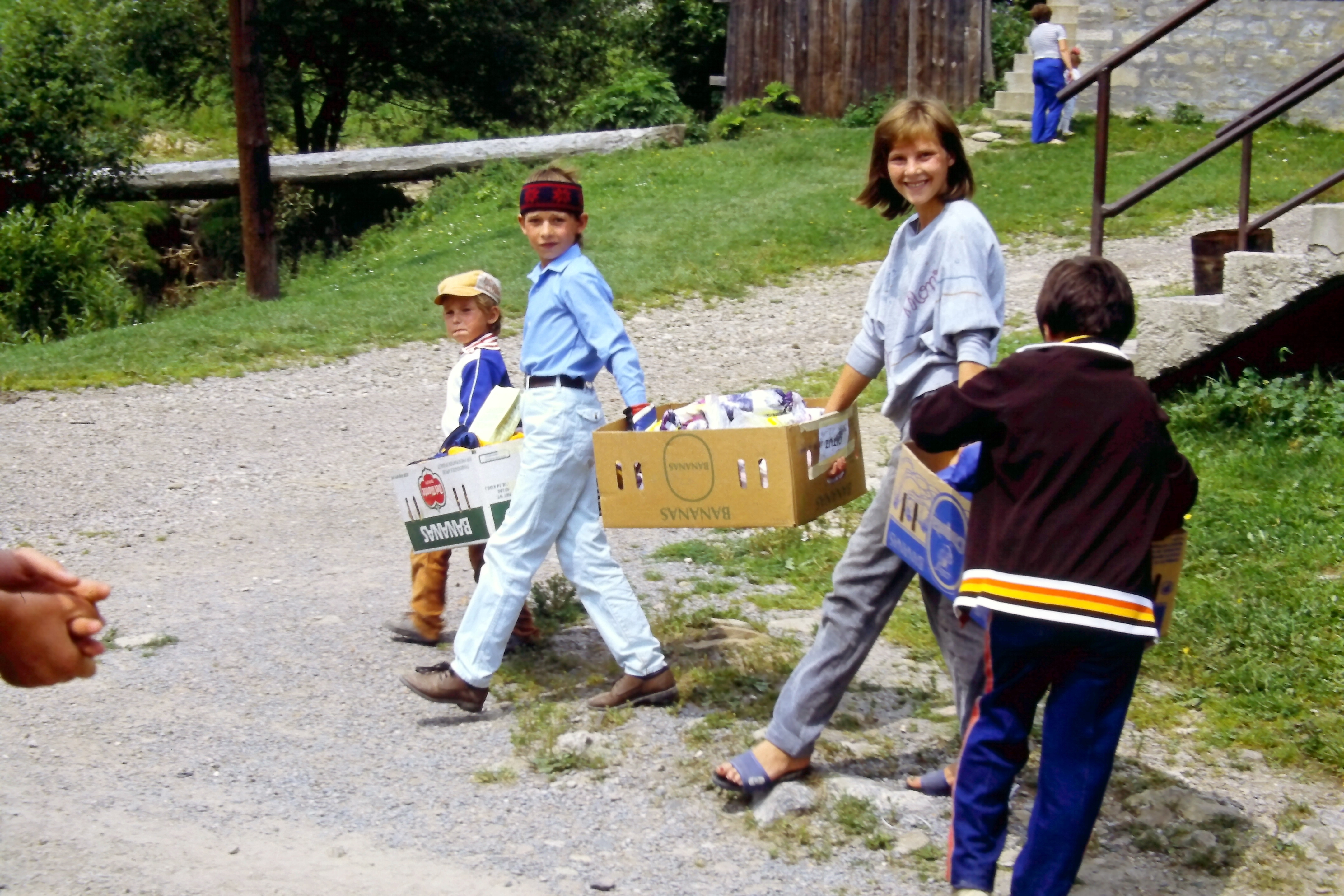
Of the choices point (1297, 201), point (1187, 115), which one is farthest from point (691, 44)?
point (1297, 201)

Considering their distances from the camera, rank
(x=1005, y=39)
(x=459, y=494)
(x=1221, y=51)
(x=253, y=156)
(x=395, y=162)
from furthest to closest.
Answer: (x=1005, y=39) < (x=395, y=162) < (x=1221, y=51) < (x=253, y=156) < (x=459, y=494)

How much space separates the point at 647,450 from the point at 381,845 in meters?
1.33

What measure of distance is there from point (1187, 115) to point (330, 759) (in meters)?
16.3

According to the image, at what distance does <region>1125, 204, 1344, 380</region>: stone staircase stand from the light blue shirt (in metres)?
3.39

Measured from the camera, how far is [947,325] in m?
3.67

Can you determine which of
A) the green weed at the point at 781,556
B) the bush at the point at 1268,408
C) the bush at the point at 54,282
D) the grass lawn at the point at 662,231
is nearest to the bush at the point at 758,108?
the grass lawn at the point at 662,231

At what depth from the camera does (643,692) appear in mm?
4754

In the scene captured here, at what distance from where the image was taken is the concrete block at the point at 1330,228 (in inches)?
247

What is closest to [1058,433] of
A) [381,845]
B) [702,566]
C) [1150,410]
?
[1150,410]

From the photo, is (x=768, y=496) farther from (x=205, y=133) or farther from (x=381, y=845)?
(x=205, y=133)

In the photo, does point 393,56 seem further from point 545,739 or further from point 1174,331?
point 545,739

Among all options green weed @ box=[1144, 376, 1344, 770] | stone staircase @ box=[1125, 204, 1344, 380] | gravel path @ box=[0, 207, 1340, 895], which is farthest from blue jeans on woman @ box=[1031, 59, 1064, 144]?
green weed @ box=[1144, 376, 1344, 770]

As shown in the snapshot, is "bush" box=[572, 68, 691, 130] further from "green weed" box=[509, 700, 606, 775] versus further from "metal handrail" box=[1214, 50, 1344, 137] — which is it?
"green weed" box=[509, 700, 606, 775]

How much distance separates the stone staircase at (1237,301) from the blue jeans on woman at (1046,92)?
35.5ft
